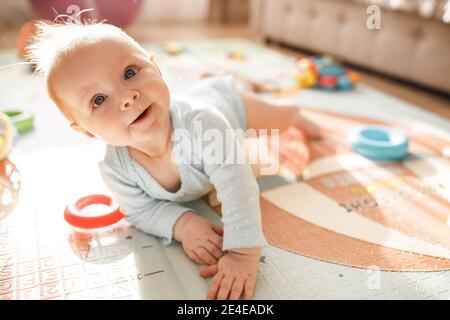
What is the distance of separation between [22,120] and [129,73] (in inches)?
25.3

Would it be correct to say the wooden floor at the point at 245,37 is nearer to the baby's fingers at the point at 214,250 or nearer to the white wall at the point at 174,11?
the white wall at the point at 174,11

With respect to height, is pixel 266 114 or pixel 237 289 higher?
pixel 266 114

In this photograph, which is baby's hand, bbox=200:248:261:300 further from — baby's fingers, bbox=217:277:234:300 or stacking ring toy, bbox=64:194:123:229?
stacking ring toy, bbox=64:194:123:229

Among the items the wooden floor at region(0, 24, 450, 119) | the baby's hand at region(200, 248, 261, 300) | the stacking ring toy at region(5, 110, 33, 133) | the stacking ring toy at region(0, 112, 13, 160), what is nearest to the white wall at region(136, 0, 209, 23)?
the wooden floor at region(0, 24, 450, 119)

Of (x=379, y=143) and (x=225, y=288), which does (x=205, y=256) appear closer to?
(x=225, y=288)

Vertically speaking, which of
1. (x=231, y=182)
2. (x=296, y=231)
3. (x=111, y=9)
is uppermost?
(x=111, y=9)

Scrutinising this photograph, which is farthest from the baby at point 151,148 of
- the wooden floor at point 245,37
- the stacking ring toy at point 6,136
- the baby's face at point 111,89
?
the wooden floor at point 245,37

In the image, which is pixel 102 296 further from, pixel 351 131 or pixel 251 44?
pixel 251 44

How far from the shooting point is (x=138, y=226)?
2.47 ft

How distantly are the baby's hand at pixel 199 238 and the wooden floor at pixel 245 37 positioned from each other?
89 cm

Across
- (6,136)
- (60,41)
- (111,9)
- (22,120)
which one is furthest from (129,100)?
(111,9)

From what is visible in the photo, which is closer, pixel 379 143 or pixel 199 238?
pixel 199 238

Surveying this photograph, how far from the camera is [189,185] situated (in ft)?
Result: 2.41
